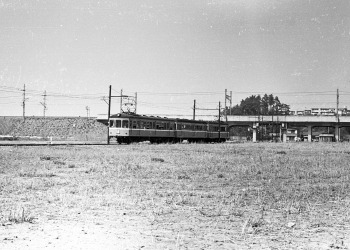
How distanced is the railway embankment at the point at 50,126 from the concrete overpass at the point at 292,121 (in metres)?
28.8

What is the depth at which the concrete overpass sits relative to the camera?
87.3 meters

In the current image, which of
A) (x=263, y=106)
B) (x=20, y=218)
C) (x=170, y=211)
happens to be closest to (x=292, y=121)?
(x=263, y=106)

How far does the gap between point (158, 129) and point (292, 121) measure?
49.6 meters

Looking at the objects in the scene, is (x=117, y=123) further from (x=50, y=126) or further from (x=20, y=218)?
(x=50, y=126)

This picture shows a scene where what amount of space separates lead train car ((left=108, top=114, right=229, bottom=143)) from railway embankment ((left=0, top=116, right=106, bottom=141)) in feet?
103

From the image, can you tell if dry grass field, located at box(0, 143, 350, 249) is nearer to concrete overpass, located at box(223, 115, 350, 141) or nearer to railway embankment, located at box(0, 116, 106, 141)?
railway embankment, located at box(0, 116, 106, 141)

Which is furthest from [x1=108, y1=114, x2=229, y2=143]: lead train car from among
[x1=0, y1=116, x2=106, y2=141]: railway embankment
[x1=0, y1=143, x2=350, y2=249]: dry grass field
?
[x1=0, y1=116, x2=106, y2=141]: railway embankment

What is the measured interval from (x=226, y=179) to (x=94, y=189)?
4.48 m

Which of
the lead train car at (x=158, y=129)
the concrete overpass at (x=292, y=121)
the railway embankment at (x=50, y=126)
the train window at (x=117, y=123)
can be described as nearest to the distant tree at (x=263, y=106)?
the concrete overpass at (x=292, y=121)

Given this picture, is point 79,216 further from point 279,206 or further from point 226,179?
point 226,179

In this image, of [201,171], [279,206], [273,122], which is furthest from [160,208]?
[273,122]

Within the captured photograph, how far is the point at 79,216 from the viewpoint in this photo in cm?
739

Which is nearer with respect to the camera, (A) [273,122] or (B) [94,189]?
(B) [94,189]

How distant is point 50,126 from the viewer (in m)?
91.6
